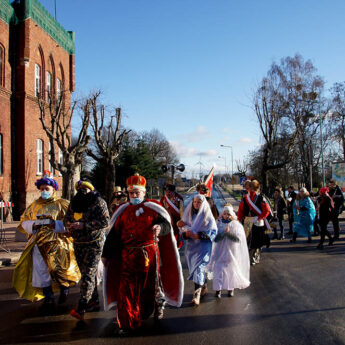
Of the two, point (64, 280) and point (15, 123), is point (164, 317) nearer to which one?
point (64, 280)

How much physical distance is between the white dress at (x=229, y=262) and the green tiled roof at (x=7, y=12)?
20224 mm

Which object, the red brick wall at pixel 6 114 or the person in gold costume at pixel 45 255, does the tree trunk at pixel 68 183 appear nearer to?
the red brick wall at pixel 6 114

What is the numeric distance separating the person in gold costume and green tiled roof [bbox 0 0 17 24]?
1921 centimetres

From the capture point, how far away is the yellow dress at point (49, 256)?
605cm

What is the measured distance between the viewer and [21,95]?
22.9m

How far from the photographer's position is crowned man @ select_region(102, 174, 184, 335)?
5.00m

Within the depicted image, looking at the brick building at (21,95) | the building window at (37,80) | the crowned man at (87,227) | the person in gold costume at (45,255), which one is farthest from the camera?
the building window at (37,80)

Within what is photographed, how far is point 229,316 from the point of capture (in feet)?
18.1

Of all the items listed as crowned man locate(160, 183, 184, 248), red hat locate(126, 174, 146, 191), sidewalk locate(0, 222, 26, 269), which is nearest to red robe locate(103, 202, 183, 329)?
red hat locate(126, 174, 146, 191)

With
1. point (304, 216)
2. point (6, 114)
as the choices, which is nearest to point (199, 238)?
point (304, 216)

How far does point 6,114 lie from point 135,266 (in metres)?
19.8

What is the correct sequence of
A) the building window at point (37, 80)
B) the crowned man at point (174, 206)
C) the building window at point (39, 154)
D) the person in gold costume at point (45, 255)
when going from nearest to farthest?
the person in gold costume at point (45, 255), the crowned man at point (174, 206), the building window at point (37, 80), the building window at point (39, 154)

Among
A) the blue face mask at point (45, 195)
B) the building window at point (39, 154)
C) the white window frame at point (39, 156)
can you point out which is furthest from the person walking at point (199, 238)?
the building window at point (39, 154)

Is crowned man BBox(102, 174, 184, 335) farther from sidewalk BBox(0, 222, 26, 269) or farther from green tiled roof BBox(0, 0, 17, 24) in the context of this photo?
green tiled roof BBox(0, 0, 17, 24)
